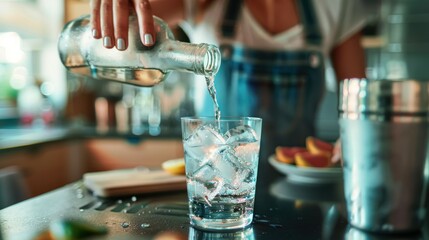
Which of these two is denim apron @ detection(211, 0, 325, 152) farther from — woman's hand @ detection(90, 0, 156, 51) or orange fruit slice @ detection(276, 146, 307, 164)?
woman's hand @ detection(90, 0, 156, 51)

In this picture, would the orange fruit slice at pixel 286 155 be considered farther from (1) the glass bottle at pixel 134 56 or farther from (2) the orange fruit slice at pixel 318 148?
(1) the glass bottle at pixel 134 56

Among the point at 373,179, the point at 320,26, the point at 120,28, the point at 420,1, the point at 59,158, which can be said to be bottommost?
the point at 59,158

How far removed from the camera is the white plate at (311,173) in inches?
37.5

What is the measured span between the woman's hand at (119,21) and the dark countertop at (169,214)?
25 centimetres

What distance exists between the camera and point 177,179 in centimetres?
90

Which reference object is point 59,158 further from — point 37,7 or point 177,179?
point 177,179

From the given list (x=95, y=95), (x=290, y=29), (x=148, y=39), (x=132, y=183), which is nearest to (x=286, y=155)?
(x=132, y=183)

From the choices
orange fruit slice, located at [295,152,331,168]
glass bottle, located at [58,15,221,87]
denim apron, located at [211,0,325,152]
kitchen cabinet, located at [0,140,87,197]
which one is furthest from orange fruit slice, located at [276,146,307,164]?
kitchen cabinet, located at [0,140,87,197]

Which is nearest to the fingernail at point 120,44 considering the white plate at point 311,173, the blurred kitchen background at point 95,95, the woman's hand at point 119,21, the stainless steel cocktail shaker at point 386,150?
the woman's hand at point 119,21

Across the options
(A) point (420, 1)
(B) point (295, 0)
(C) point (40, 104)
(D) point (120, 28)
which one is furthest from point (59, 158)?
(A) point (420, 1)

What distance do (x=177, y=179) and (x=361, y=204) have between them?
37cm

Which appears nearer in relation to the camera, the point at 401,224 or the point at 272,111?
the point at 401,224

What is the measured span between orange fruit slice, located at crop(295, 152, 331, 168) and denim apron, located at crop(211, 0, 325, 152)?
1.77ft

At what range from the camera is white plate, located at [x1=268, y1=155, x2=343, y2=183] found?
95 cm
